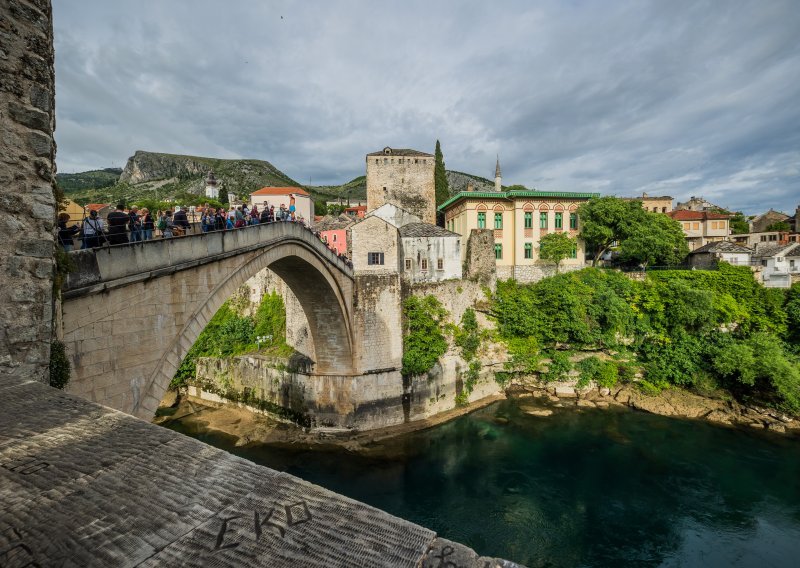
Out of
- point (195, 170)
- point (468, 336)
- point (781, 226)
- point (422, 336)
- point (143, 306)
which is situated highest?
point (195, 170)

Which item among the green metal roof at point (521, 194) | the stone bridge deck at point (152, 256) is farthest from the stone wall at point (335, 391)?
the green metal roof at point (521, 194)

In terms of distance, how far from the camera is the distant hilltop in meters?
101

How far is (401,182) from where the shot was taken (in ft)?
109

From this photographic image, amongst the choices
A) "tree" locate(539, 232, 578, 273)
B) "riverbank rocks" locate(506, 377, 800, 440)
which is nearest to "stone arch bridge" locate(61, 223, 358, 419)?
"riverbank rocks" locate(506, 377, 800, 440)

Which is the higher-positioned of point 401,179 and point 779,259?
point 401,179

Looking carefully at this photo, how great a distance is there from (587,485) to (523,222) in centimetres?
1806

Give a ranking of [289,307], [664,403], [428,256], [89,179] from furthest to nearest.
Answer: [89,179] < [428,256] < [289,307] < [664,403]

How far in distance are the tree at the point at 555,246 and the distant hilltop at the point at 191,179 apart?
250 ft

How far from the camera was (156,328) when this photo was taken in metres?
6.86

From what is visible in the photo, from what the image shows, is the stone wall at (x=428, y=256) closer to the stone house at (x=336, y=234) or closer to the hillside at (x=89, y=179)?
the stone house at (x=336, y=234)

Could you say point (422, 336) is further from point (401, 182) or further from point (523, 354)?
point (401, 182)

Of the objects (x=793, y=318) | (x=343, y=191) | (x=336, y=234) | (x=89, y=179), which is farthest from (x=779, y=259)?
(x=89, y=179)

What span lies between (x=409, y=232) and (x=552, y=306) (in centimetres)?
986

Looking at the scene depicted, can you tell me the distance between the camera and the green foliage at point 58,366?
4.27 meters
